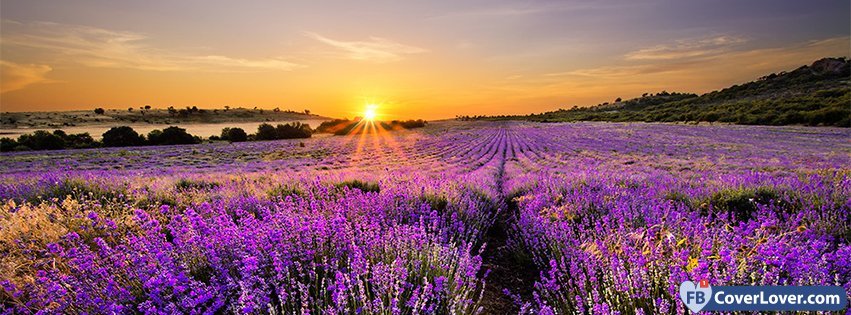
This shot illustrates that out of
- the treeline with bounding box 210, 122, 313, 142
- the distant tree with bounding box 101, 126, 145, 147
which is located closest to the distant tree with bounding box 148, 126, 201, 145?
the distant tree with bounding box 101, 126, 145, 147

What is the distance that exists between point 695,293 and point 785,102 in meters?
66.8

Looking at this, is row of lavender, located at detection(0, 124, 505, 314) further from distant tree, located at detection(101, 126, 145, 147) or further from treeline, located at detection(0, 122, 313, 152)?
distant tree, located at detection(101, 126, 145, 147)

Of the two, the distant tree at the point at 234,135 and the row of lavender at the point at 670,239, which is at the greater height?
the distant tree at the point at 234,135

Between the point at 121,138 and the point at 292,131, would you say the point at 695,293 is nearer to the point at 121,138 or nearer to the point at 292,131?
the point at 121,138

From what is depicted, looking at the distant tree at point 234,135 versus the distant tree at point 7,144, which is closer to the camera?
the distant tree at point 7,144

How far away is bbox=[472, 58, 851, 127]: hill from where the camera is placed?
38.6 m

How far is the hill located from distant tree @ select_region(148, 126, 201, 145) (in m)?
58.7

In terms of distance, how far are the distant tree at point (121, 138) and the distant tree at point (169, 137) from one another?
34.0 inches

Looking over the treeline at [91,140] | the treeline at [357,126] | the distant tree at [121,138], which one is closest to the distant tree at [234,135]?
the treeline at [91,140]

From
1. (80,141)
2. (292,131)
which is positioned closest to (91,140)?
(80,141)

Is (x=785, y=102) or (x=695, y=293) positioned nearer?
(x=695, y=293)

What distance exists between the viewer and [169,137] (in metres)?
36.1

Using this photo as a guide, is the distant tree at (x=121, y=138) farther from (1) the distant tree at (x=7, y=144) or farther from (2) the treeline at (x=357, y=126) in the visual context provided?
(2) the treeline at (x=357, y=126)

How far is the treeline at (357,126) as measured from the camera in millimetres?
66075
